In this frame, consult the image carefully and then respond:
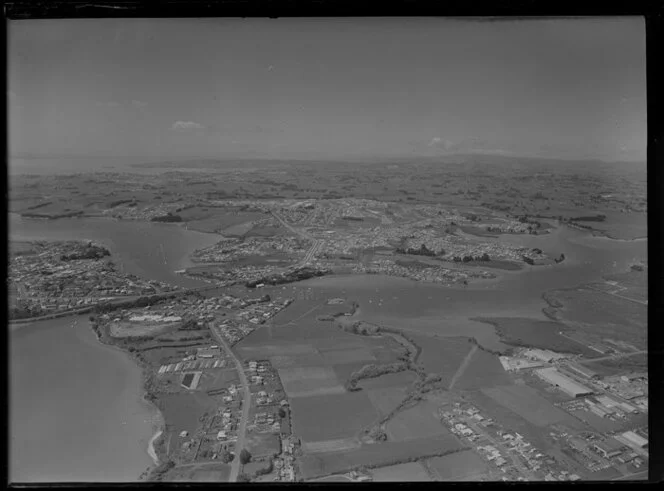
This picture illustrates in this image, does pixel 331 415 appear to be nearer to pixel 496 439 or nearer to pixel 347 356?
pixel 347 356

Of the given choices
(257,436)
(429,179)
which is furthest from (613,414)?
(257,436)

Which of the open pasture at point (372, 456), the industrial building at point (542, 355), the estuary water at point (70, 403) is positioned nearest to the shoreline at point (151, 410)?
the estuary water at point (70, 403)

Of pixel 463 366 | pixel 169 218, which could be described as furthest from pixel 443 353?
pixel 169 218

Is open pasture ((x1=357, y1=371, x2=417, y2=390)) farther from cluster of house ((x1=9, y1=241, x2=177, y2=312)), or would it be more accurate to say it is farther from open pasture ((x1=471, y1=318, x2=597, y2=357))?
cluster of house ((x1=9, y1=241, x2=177, y2=312))

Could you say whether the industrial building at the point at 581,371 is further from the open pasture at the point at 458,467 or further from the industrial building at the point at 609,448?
the open pasture at the point at 458,467

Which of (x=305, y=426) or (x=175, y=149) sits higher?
(x=175, y=149)

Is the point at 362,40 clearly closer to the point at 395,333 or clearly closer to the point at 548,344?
the point at 395,333
